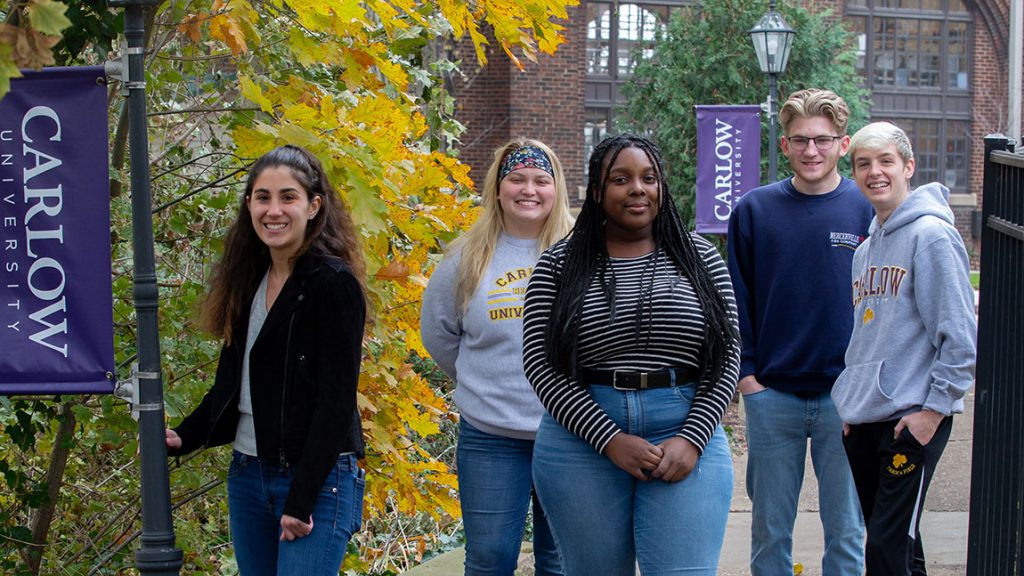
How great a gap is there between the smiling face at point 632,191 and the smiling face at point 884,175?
1.15 meters

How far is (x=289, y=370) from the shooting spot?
3.60 metres

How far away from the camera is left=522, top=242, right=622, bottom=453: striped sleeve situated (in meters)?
3.47

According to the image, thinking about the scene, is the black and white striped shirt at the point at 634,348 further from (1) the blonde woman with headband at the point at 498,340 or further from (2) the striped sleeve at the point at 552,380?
(1) the blonde woman with headband at the point at 498,340

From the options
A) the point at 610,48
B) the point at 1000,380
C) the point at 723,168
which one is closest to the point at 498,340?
the point at 1000,380

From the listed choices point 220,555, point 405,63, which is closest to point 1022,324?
point 405,63

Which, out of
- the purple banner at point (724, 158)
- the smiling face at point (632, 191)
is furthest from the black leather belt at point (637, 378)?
the purple banner at point (724, 158)

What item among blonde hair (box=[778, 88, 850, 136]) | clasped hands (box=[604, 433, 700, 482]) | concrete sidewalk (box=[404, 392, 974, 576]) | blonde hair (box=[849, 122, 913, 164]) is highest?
blonde hair (box=[778, 88, 850, 136])

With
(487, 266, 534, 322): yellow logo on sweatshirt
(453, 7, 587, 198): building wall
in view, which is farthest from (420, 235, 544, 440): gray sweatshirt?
(453, 7, 587, 198): building wall

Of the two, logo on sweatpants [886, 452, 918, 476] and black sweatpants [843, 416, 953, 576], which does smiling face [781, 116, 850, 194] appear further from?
logo on sweatpants [886, 452, 918, 476]

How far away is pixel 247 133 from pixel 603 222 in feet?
4.63

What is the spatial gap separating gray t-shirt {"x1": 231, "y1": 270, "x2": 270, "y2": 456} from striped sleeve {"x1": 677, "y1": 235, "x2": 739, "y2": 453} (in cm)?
121

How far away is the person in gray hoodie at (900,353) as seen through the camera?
4.20m

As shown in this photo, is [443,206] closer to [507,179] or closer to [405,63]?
[507,179]

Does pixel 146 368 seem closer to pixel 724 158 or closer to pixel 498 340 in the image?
pixel 498 340
